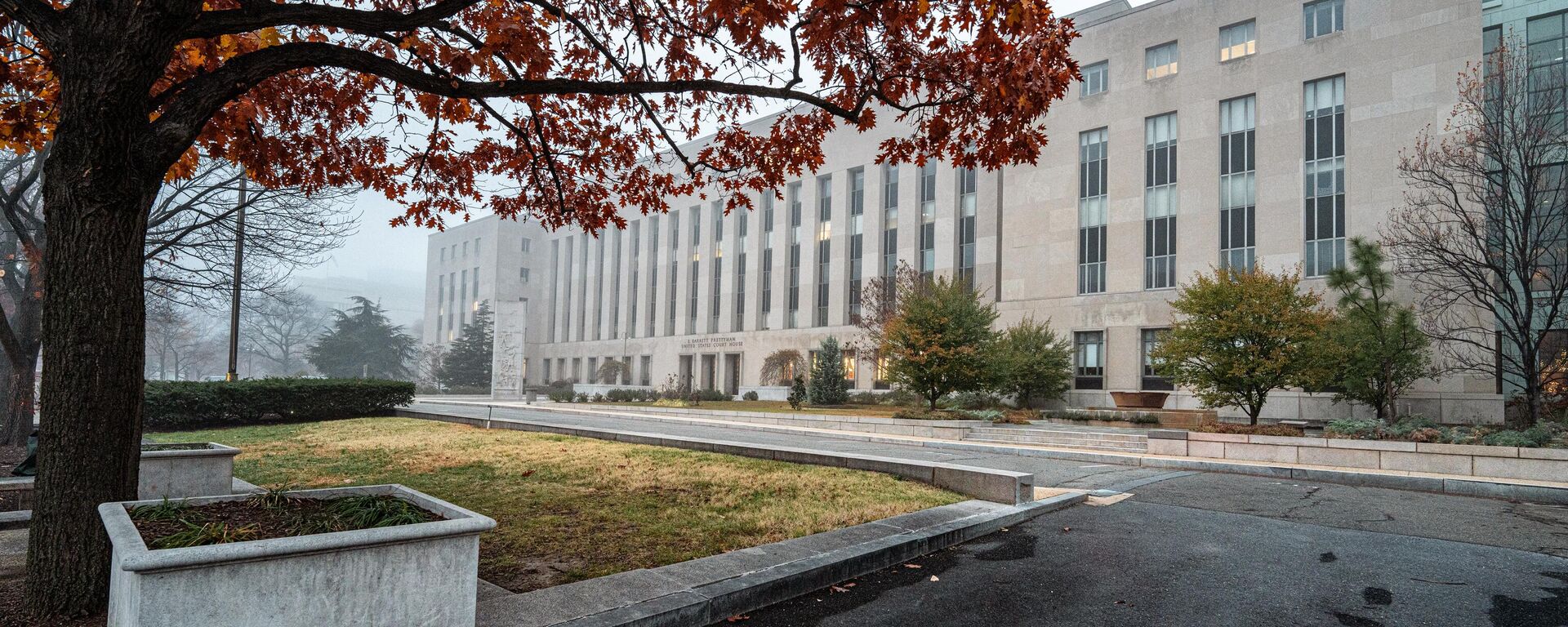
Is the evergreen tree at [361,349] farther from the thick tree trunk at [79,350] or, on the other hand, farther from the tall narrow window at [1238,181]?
the thick tree trunk at [79,350]

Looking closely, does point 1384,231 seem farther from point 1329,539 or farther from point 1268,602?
point 1268,602

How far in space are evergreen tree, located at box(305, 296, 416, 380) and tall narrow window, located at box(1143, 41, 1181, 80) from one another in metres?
67.2

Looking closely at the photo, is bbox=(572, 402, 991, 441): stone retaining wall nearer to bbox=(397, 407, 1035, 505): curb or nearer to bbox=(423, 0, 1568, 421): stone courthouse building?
bbox=(397, 407, 1035, 505): curb

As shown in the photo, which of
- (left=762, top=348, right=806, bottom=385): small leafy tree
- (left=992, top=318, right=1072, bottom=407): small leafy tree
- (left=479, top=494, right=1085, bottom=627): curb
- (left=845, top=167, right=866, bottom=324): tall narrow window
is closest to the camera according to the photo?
(left=479, top=494, right=1085, bottom=627): curb

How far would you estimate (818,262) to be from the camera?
168 feet

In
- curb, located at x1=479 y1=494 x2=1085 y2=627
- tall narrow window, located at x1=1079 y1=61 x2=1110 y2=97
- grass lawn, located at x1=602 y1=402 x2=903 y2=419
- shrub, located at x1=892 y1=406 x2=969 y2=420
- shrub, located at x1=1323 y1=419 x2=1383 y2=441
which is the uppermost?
tall narrow window, located at x1=1079 y1=61 x2=1110 y2=97

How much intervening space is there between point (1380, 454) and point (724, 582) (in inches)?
577

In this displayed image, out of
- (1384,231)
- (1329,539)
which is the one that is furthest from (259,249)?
(1384,231)

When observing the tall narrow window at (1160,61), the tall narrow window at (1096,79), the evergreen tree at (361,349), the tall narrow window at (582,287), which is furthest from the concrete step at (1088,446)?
the evergreen tree at (361,349)

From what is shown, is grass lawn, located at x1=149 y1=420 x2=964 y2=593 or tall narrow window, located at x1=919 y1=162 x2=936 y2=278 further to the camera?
tall narrow window, located at x1=919 y1=162 x2=936 y2=278

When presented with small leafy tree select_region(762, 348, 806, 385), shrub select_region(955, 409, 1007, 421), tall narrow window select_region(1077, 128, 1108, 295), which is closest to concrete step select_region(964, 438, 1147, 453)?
shrub select_region(955, 409, 1007, 421)

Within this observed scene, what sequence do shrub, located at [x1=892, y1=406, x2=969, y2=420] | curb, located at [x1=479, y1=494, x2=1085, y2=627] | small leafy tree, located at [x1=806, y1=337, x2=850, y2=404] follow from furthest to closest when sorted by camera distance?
small leafy tree, located at [x1=806, y1=337, x2=850, y2=404]
shrub, located at [x1=892, y1=406, x2=969, y2=420]
curb, located at [x1=479, y1=494, x2=1085, y2=627]

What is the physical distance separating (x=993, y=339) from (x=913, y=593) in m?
23.5

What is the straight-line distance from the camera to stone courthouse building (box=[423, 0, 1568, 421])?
3016cm
